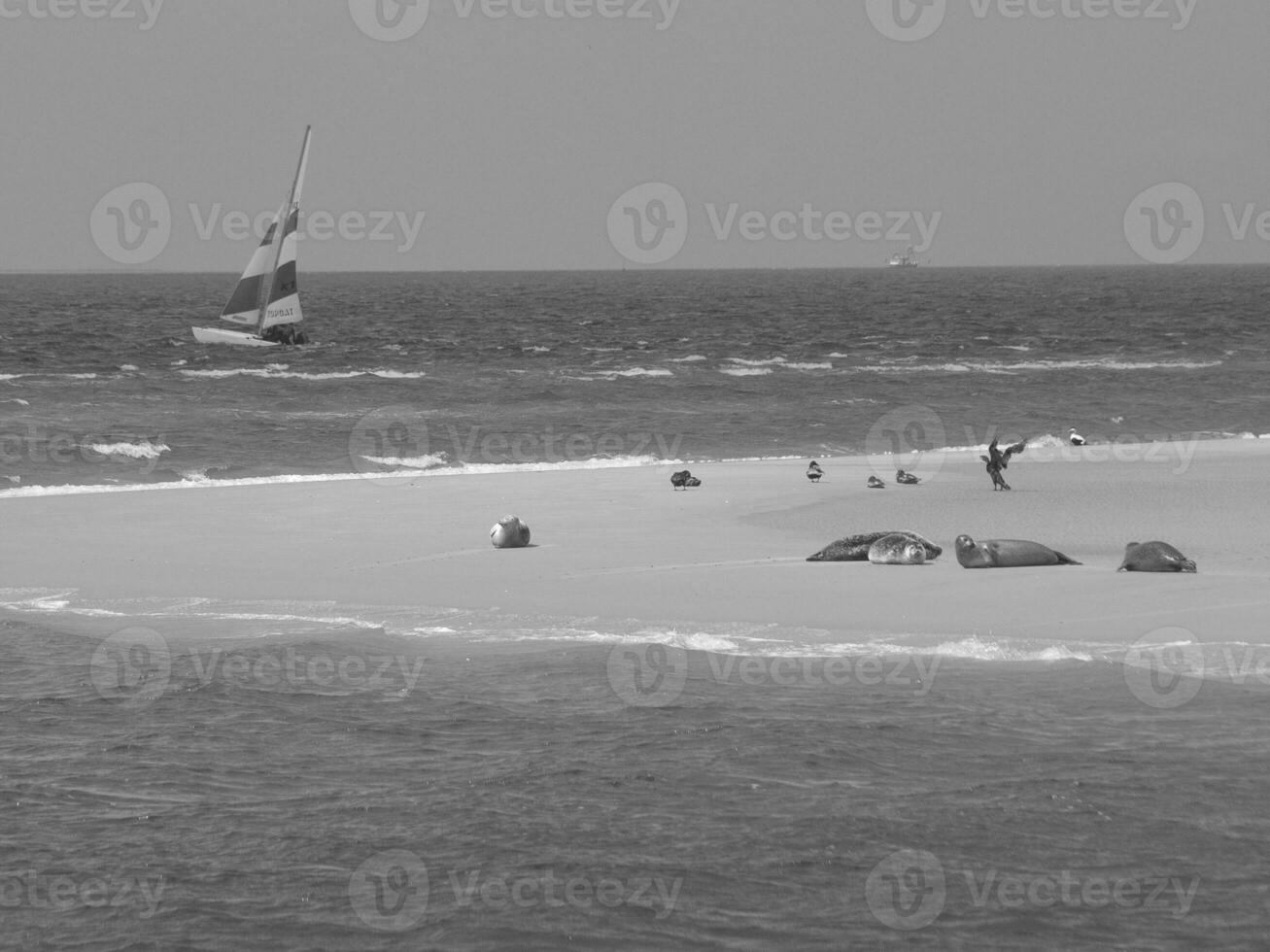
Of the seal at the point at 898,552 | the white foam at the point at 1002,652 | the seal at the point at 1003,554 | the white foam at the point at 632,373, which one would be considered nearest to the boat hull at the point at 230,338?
the white foam at the point at 632,373

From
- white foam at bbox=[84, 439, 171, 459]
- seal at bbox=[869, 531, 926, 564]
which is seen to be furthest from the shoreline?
seal at bbox=[869, 531, 926, 564]

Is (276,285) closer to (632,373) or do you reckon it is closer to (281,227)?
(281,227)

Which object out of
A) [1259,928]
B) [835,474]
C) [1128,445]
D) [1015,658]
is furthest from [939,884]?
[1128,445]

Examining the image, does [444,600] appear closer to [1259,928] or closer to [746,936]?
[746,936]

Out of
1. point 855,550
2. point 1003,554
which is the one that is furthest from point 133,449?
point 1003,554

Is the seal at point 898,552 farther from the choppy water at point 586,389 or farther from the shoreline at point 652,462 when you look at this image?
the choppy water at point 586,389

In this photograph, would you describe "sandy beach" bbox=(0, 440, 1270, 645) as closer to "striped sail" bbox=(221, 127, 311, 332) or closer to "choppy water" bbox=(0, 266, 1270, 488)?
"choppy water" bbox=(0, 266, 1270, 488)
